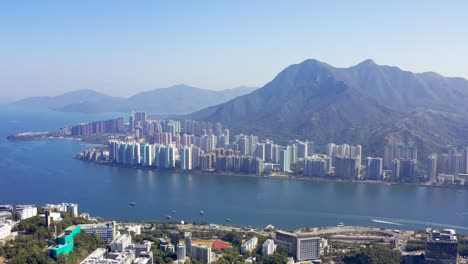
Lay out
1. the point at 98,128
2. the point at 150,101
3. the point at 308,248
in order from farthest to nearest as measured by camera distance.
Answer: the point at 150,101, the point at 98,128, the point at 308,248

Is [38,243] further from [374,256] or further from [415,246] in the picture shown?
[415,246]

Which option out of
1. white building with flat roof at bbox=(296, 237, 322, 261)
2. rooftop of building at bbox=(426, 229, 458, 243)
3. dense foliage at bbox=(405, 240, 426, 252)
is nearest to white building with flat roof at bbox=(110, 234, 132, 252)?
white building with flat roof at bbox=(296, 237, 322, 261)

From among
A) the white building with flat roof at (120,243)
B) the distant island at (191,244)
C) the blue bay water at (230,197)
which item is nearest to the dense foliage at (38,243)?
the distant island at (191,244)

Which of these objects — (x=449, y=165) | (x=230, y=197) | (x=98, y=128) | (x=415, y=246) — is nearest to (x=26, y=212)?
(x=230, y=197)

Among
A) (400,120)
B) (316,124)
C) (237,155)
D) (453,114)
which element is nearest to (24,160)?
(237,155)

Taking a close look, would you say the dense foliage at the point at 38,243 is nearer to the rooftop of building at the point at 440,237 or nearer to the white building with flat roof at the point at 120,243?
the white building with flat roof at the point at 120,243
